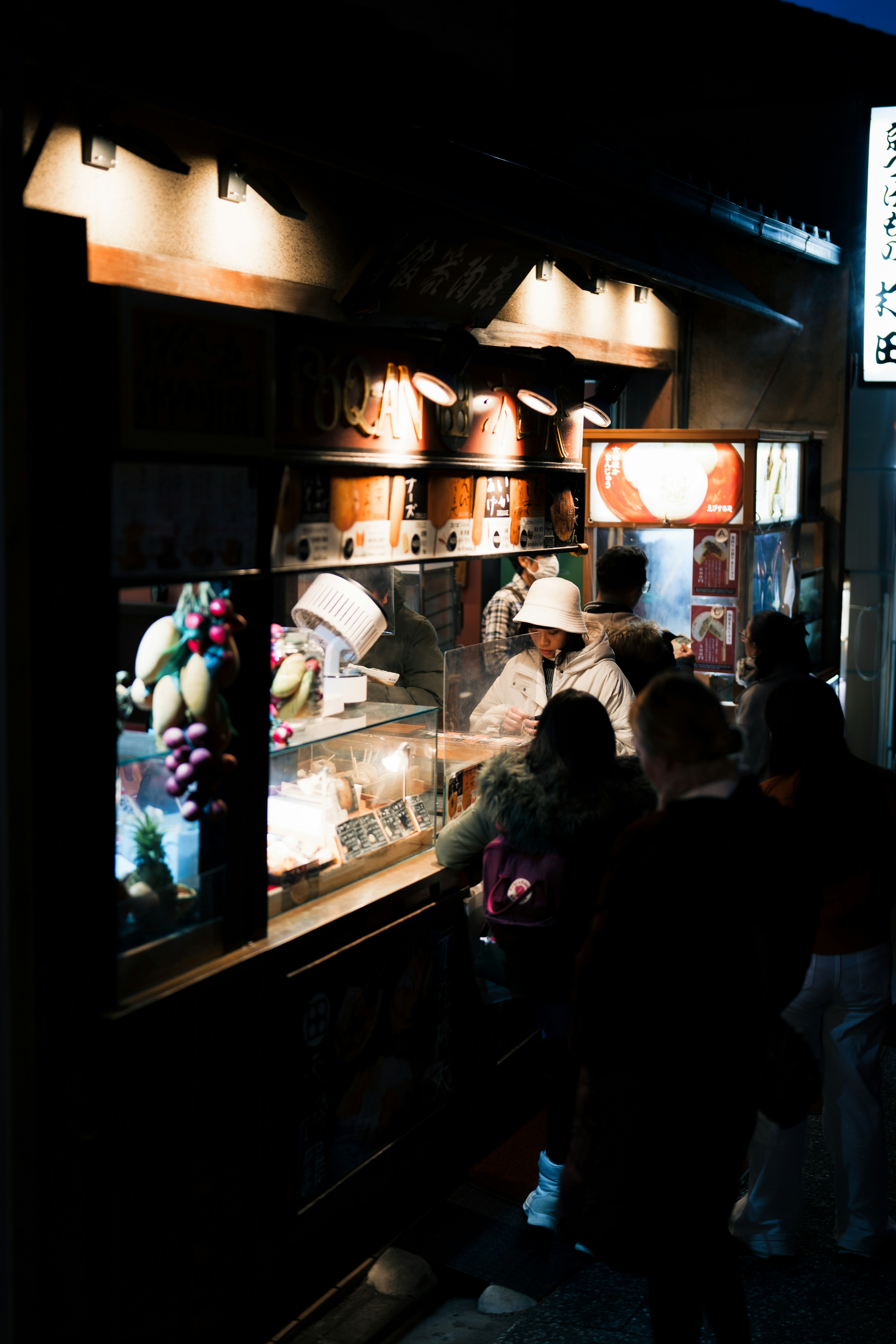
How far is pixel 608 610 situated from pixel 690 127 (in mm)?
5526

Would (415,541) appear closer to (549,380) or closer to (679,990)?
(549,380)

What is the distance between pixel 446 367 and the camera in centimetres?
471

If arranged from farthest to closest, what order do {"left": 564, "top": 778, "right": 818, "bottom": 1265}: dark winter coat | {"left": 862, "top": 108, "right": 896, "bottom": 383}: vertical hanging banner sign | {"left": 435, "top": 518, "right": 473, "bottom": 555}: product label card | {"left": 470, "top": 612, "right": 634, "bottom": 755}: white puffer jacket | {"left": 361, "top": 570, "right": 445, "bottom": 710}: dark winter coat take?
{"left": 862, "top": 108, "right": 896, "bottom": 383}: vertical hanging banner sign → {"left": 361, "top": 570, "right": 445, "bottom": 710}: dark winter coat → {"left": 470, "top": 612, "right": 634, "bottom": 755}: white puffer jacket → {"left": 435, "top": 518, "right": 473, "bottom": 555}: product label card → {"left": 564, "top": 778, "right": 818, "bottom": 1265}: dark winter coat

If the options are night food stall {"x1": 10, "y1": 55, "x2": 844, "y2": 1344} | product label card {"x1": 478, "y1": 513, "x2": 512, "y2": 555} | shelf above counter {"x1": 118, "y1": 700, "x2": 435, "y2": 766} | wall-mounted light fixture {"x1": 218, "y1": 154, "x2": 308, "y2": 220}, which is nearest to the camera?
night food stall {"x1": 10, "y1": 55, "x2": 844, "y2": 1344}

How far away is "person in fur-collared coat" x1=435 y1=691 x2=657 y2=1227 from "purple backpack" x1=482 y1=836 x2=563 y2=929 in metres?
0.02

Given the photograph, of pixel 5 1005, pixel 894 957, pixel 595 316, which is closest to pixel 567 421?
pixel 595 316

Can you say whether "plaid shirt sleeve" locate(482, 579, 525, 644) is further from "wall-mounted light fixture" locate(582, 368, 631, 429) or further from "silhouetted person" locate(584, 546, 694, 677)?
"wall-mounted light fixture" locate(582, 368, 631, 429)

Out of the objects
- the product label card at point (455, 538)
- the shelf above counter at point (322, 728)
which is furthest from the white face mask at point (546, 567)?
the shelf above counter at point (322, 728)

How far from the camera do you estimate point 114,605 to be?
333 centimetres

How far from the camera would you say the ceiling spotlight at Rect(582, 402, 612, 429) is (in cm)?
639

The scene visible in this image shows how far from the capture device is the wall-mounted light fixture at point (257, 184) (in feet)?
14.9

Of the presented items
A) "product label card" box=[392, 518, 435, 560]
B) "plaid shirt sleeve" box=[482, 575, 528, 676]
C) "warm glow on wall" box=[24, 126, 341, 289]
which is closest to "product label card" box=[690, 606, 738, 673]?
"plaid shirt sleeve" box=[482, 575, 528, 676]

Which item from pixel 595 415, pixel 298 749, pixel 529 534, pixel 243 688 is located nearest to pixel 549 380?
pixel 529 534

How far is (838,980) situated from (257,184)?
12.1 ft
